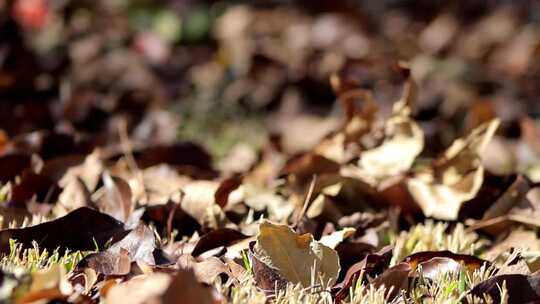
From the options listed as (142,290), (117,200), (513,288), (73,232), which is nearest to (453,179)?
(513,288)

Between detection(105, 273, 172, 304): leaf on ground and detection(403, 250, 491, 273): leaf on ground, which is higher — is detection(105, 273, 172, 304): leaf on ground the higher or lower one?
the higher one

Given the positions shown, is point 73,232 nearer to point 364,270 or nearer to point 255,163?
point 364,270

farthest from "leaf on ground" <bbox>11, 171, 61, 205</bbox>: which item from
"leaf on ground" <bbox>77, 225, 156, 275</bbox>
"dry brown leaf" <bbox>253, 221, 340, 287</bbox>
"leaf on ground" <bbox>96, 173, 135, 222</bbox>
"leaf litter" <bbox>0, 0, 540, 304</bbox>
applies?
"dry brown leaf" <bbox>253, 221, 340, 287</bbox>

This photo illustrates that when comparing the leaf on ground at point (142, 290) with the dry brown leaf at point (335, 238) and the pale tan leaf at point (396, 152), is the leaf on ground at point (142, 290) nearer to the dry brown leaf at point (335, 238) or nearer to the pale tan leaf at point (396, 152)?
the dry brown leaf at point (335, 238)

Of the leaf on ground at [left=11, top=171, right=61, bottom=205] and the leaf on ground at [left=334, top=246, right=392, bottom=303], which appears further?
the leaf on ground at [left=11, top=171, right=61, bottom=205]

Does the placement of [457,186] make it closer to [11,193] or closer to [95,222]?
[95,222]

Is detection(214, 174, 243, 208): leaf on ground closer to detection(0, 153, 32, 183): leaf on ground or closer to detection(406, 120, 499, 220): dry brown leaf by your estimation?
detection(406, 120, 499, 220): dry brown leaf

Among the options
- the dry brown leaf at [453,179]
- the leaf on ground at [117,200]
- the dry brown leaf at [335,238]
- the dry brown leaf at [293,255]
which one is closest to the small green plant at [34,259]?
the leaf on ground at [117,200]

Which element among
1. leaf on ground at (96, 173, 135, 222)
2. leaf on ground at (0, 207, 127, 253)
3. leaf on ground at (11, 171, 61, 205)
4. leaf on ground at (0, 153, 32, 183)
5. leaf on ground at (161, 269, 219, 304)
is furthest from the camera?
leaf on ground at (0, 153, 32, 183)
